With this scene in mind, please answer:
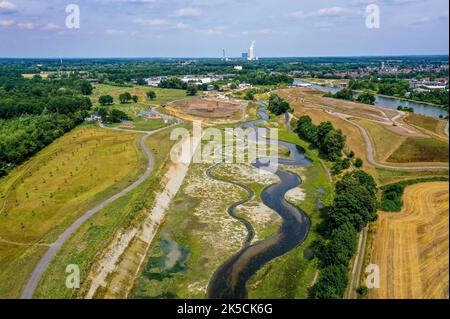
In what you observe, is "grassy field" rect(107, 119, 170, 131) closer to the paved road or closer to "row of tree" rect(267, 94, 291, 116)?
the paved road

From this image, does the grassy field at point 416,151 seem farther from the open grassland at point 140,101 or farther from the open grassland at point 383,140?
the open grassland at point 140,101

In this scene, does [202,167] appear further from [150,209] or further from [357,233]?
[357,233]

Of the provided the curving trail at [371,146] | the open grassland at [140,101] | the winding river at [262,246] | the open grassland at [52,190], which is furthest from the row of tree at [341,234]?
the open grassland at [140,101]

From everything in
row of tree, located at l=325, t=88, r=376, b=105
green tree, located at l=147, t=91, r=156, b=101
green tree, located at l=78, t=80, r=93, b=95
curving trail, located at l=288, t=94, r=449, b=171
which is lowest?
curving trail, located at l=288, t=94, r=449, b=171

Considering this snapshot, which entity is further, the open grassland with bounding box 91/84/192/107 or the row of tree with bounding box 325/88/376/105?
the open grassland with bounding box 91/84/192/107

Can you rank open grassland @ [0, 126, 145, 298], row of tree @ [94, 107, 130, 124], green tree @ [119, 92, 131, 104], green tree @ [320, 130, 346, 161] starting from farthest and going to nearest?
green tree @ [119, 92, 131, 104] → row of tree @ [94, 107, 130, 124] → green tree @ [320, 130, 346, 161] → open grassland @ [0, 126, 145, 298]

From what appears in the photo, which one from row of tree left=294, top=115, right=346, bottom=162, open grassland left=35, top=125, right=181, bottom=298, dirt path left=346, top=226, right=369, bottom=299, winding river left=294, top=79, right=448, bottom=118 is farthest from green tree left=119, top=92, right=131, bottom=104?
dirt path left=346, top=226, right=369, bottom=299

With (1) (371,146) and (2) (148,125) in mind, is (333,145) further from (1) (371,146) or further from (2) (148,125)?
(2) (148,125)
